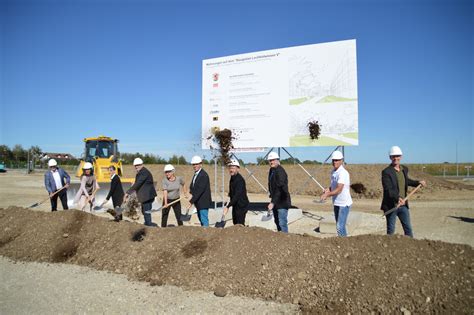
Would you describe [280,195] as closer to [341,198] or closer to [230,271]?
[341,198]

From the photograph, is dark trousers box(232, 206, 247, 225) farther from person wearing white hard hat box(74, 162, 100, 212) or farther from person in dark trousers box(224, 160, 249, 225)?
person wearing white hard hat box(74, 162, 100, 212)

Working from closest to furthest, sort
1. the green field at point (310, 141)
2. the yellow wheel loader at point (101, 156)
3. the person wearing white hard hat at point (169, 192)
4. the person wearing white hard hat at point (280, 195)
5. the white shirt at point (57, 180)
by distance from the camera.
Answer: the person wearing white hard hat at point (280, 195), the person wearing white hard hat at point (169, 192), the white shirt at point (57, 180), the green field at point (310, 141), the yellow wheel loader at point (101, 156)

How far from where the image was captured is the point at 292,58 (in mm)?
11578

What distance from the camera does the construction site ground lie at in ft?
13.8

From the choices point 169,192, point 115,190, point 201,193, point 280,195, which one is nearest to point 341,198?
point 280,195

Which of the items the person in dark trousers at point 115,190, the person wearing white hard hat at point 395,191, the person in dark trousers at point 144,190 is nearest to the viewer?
the person wearing white hard hat at point 395,191

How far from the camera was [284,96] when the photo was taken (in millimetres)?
11656

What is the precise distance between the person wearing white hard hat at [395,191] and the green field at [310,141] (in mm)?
4436

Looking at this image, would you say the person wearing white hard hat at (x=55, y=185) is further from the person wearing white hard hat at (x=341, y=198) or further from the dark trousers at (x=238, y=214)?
the person wearing white hard hat at (x=341, y=198)

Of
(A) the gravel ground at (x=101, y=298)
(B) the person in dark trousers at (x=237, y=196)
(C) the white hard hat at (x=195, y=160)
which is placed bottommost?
(A) the gravel ground at (x=101, y=298)

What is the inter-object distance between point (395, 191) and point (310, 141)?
17.0 ft

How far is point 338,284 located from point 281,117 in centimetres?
772

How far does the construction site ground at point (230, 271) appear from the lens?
421cm

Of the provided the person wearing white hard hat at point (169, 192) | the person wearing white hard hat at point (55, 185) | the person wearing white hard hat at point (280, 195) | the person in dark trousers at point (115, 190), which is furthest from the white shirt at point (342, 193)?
the person wearing white hard hat at point (55, 185)
